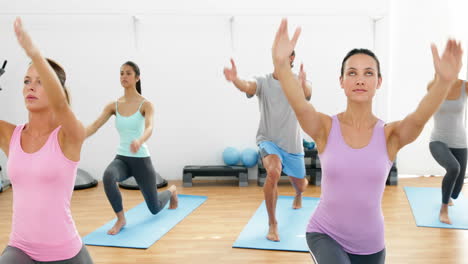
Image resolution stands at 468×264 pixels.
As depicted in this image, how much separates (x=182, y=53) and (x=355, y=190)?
15.0ft

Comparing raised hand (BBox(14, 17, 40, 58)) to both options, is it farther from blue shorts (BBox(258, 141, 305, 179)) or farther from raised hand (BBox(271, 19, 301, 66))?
blue shorts (BBox(258, 141, 305, 179))

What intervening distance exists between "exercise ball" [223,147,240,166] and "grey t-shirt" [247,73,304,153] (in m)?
2.17

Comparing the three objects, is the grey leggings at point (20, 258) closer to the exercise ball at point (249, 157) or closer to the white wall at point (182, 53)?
the exercise ball at point (249, 157)

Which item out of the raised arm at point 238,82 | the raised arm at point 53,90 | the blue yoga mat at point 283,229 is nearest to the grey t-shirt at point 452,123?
the blue yoga mat at point 283,229

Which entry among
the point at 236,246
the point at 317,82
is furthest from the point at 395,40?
the point at 236,246

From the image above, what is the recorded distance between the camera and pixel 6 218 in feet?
14.3

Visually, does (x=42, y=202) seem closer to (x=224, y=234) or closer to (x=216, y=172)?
(x=224, y=234)

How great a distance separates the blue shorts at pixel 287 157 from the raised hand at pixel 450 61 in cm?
210

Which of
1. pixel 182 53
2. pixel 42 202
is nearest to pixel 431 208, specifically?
pixel 182 53

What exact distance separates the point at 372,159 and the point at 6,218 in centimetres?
383

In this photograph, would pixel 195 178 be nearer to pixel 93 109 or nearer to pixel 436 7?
pixel 93 109

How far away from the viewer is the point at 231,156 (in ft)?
19.1

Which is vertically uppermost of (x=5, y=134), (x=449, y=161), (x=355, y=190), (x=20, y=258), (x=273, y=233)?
(x=5, y=134)

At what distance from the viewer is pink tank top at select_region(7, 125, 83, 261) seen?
1.59 metres
